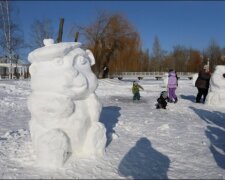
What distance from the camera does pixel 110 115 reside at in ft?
35.3

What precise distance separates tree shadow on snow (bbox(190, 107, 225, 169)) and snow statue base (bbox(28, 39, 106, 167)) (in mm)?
2443

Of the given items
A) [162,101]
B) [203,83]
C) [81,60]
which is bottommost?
[162,101]

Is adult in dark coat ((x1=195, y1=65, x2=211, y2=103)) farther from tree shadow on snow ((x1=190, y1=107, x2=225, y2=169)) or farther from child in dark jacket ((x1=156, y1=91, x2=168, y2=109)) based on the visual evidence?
child in dark jacket ((x1=156, y1=91, x2=168, y2=109))

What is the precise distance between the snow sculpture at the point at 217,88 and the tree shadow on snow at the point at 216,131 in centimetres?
154

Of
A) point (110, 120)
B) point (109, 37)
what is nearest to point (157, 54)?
point (109, 37)

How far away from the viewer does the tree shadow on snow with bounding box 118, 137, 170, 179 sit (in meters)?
5.43

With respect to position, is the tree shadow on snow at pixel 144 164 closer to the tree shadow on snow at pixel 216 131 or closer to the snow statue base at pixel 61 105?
the snow statue base at pixel 61 105

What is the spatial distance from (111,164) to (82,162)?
48 centimetres

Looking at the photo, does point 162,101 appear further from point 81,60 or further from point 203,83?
point 81,60

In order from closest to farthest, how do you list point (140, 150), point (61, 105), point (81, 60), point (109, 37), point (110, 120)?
point (61, 105), point (81, 60), point (140, 150), point (110, 120), point (109, 37)

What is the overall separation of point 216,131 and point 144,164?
3757 millimetres

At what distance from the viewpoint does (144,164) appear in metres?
5.93

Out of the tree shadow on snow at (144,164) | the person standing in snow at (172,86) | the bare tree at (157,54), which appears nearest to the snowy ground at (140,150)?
the tree shadow on snow at (144,164)

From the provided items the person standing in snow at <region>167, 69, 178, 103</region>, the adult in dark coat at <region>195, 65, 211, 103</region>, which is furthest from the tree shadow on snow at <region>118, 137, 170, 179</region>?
the adult in dark coat at <region>195, 65, 211, 103</region>
